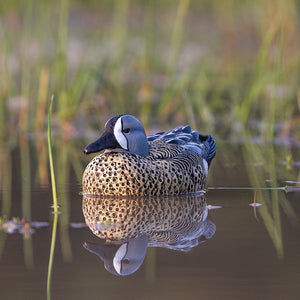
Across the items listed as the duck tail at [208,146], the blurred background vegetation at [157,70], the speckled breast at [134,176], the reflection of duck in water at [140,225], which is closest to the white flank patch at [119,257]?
the reflection of duck in water at [140,225]

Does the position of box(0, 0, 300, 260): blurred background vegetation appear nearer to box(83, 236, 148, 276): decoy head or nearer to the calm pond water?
the calm pond water

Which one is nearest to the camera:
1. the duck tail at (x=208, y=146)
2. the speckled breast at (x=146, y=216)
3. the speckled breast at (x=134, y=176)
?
the speckled breast at (x=146, y=216)

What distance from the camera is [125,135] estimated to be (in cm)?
703

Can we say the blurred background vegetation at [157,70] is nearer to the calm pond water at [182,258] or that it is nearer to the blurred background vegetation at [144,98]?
the blurred background vegetation at [144,98]

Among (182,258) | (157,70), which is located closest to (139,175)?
(182,258)

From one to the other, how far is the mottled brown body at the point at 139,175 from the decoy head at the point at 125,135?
88 millimetres

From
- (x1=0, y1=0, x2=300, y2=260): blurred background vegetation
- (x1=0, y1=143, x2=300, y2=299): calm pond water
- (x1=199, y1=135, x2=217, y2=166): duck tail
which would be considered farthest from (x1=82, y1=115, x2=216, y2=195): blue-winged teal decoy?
(x1=199, y1=135, x2=217, y2=166): duck tail

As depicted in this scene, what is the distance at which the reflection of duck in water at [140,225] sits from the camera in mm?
4992

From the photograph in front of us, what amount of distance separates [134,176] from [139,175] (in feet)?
0.13

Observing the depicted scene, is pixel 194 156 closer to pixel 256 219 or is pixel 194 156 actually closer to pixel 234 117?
pixel 256 219

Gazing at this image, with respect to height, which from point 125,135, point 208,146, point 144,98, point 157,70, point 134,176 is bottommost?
point 134,176

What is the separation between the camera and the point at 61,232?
5523mm

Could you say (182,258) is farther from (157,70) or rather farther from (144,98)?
(157,70)

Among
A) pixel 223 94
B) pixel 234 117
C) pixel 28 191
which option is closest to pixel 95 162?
pixel 28 191
